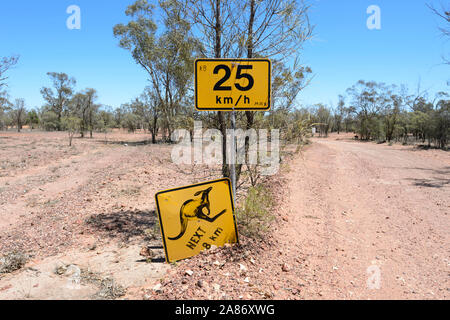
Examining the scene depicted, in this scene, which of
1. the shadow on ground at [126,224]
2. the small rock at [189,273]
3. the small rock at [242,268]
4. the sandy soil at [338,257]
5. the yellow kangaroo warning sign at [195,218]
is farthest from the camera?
the shadow on ground at [126,224]

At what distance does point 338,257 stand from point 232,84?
2651 millimetres

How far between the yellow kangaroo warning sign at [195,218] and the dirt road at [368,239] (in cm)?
98

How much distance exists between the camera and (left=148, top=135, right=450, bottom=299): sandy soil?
9.64 ft

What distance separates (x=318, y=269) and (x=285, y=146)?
216cm

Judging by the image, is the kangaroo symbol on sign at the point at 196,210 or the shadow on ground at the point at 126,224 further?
the shadow on ground at the point at 126,224

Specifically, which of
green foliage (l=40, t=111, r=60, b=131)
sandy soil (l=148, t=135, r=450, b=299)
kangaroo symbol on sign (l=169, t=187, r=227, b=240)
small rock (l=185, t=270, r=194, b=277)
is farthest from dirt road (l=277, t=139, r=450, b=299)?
green foliage (l=40, t=111, r=60, b=131)

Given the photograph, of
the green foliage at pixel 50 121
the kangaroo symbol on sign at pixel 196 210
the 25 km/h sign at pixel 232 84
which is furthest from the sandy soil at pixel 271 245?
the green foliage at pixel 50 121

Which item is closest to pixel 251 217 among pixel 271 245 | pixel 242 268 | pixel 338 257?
pixel 271 245

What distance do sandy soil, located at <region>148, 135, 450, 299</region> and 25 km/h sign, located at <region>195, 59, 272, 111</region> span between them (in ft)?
5.87

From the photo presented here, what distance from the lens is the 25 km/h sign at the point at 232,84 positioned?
3445mm

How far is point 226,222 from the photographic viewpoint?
359cm

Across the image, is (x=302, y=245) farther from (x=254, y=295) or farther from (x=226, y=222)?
(x=254, y=295)

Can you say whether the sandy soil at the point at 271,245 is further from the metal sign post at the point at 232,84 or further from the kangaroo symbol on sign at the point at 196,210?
the metal sign post at the point at 232,84
